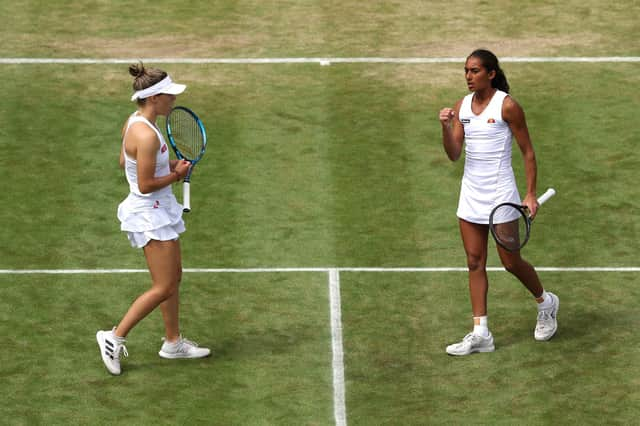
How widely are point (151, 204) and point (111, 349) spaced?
1.12 metres

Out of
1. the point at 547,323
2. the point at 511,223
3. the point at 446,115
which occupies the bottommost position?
the point at 547,323

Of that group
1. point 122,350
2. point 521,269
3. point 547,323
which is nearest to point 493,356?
point 547,323

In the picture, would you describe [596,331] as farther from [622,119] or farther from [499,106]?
[622,119]

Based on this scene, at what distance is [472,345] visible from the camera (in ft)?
37.9

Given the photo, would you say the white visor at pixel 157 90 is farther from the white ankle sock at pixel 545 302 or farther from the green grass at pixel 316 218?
the white ankle sock at pixel 545 302

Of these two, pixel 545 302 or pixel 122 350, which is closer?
pixel 122 350

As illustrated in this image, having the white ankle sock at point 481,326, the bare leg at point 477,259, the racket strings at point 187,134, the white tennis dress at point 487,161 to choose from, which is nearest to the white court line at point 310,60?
the racket strings at point 187,134

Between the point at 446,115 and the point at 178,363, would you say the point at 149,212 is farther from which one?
the point at 446,115

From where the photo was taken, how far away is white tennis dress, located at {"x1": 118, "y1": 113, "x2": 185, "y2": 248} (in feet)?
35.7

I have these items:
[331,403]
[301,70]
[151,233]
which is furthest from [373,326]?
[301,70]

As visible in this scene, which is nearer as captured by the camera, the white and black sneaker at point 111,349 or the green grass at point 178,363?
the green grass at point 178,363

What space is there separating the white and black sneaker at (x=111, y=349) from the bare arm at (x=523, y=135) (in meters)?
3.15

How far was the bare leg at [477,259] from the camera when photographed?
11406mm

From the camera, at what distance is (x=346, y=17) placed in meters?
19.0
